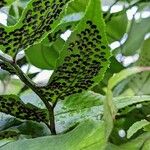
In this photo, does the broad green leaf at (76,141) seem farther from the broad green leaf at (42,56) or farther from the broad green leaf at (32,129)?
the broad green leaf at (42,56)

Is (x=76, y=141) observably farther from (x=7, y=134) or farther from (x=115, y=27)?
(x=115, y=27)

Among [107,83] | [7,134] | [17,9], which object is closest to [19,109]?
[7,134]

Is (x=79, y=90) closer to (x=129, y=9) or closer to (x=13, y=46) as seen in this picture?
(x=13, y=46)

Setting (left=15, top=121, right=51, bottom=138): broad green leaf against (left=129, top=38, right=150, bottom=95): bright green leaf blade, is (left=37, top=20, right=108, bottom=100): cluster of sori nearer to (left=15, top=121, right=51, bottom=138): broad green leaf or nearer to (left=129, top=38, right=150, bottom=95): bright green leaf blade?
(left=15, top=121, right=51, bottom=138): broad green leaf

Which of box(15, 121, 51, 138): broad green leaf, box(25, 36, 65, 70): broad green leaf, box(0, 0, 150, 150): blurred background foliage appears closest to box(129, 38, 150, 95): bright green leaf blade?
box(0, 0, 150, 150): blurred background foliage

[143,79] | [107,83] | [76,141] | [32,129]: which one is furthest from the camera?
[143,79]
